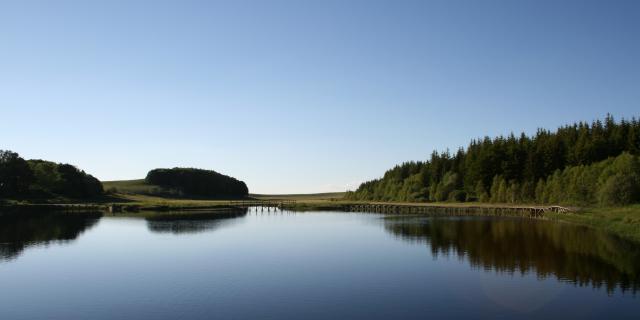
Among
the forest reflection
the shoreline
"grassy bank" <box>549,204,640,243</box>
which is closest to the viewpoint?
the forest reflection

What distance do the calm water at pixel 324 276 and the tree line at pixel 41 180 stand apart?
335 feet

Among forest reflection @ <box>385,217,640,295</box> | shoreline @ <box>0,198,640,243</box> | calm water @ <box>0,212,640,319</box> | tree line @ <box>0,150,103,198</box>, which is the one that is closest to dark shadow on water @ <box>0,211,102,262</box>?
calm water @ <box>0,212,640,319</box>

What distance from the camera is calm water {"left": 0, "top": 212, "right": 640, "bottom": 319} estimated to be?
31.9 meters

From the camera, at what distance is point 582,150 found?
397 feet

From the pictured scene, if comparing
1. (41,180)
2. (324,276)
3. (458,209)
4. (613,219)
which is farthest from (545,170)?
(41,180)

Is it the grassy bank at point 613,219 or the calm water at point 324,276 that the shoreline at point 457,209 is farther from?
the calm water at point 324,276

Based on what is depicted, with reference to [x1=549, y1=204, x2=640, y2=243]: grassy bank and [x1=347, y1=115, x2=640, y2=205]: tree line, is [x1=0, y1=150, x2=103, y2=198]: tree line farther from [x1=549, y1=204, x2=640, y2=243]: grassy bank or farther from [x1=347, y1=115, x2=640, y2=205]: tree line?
[x1=549, y1=204, x2=640, y2=243]: grassy bank

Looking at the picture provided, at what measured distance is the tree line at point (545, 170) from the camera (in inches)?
3659

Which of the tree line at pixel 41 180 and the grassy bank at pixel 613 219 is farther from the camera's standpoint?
the tree line at pixel 41 180

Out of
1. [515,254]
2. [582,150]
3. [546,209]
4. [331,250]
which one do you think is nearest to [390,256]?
[331,250]

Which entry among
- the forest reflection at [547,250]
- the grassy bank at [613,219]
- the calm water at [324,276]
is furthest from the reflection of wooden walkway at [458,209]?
the calm water at [324,276]

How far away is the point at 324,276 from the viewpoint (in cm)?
4306

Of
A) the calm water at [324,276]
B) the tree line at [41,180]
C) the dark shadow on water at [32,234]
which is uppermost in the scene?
the tree line at [41,180]

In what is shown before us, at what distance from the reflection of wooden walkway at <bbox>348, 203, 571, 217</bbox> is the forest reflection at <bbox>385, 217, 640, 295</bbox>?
24405 millimetres
